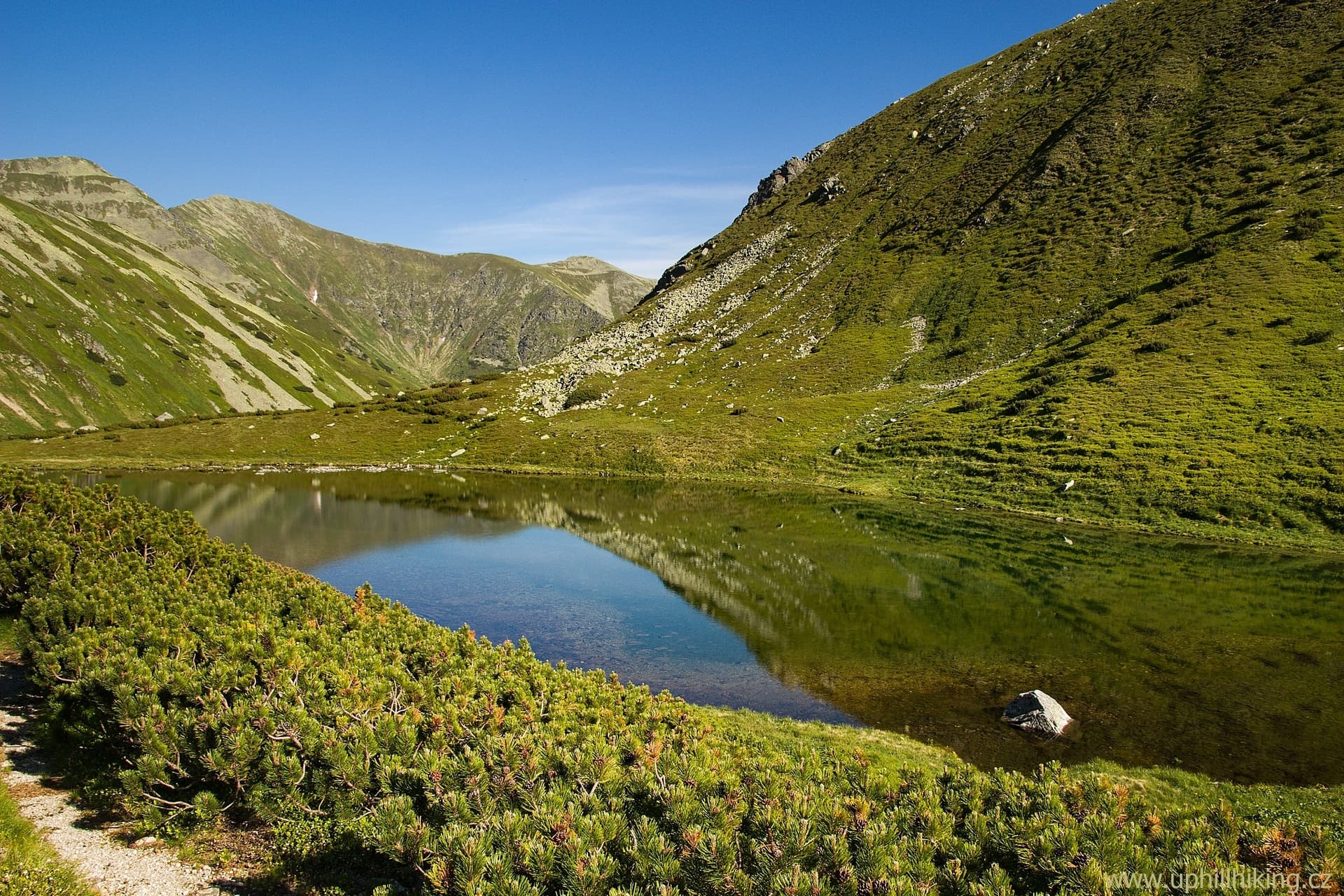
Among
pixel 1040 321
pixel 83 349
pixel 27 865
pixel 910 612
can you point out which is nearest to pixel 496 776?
pixel 27 865

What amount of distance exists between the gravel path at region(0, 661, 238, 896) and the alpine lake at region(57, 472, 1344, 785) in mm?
13975

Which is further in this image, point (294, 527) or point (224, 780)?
point (294, 527)

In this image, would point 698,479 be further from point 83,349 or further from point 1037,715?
point 83,349

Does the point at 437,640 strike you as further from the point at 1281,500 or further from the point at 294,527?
the point at 1281,500

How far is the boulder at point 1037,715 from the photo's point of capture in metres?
18.8

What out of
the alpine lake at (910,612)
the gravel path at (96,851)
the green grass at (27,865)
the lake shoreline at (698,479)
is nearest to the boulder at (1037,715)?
the alpine lake at (910,612)

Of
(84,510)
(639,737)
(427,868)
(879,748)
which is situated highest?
(84,510)

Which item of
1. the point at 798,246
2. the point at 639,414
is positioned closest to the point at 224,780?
the point at 639,414

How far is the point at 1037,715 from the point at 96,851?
22.5 meters

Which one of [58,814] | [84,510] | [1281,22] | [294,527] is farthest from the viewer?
[1281,22]

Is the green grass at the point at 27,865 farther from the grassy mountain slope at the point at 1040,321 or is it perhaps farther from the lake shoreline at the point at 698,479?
the grassy mountain slope at the point at 1040,321

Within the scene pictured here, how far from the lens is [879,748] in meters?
17.5

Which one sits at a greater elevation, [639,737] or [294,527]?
[639,737]

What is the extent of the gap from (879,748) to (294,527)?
48.9m
